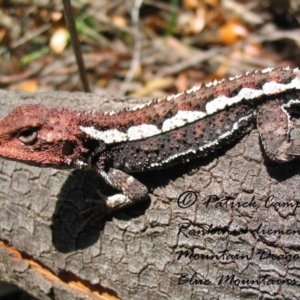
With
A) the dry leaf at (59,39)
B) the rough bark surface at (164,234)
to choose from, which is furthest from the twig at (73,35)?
the dry leaf at (59,39)

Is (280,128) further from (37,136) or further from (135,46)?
(135,46)

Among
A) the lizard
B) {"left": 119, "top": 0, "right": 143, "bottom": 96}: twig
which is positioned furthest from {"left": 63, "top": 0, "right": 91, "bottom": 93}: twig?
{"left": 119, "top": 0, "right": 143, "bottom": 96}: twig

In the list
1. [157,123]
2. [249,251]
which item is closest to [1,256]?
[157,123]

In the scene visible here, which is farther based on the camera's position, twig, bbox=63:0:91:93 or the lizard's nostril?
twig, bbox=63:0:91:93

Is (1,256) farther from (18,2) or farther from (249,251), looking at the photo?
(18,2)

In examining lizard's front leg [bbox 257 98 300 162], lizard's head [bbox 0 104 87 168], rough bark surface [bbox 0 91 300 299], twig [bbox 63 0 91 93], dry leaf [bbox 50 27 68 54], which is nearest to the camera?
rough bark surface [bbox 0 91 300 299]

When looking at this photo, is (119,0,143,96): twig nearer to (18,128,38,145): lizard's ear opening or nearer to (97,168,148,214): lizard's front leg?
(97,168,148,214): lizard's front leg

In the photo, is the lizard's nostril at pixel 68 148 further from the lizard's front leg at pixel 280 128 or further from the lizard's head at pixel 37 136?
the lizard's front leg at pixel 280 128

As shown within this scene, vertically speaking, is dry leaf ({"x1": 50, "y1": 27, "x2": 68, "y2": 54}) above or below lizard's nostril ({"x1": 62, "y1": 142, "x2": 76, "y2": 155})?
above
